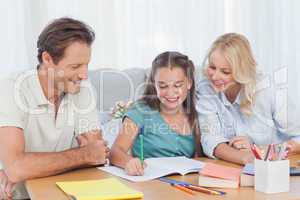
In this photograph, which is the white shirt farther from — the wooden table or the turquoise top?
the wooden table

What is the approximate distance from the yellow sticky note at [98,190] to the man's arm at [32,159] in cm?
14

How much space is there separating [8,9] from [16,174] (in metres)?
1.54

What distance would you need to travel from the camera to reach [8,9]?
284 cm

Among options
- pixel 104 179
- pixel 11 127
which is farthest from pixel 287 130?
pixel 11 127

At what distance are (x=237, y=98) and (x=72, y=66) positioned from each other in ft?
2.31

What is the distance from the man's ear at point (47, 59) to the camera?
175 cm

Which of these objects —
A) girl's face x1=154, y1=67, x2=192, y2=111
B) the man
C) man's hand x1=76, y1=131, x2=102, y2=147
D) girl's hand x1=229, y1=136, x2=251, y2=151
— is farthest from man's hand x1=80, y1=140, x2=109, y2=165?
girl's hand x1=229, y1=136, x2=251, y2=151

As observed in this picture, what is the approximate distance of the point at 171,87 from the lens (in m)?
1.91

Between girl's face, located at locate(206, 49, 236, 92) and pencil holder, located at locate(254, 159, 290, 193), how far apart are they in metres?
0.78

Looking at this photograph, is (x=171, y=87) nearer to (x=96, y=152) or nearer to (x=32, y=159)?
(x=96, y=152)

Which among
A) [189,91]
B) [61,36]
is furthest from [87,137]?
[189,91]

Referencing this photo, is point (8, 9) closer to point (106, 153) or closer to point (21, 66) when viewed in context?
point (21, 66)

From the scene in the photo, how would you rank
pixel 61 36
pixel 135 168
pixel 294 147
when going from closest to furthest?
1. pixel 135 168
2. pixel 61 36
3. pixel 294 147

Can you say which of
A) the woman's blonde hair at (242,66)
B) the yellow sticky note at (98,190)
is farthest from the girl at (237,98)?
the yellow sticky note at (98,190)
